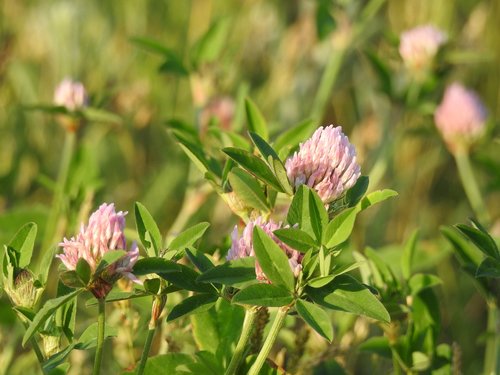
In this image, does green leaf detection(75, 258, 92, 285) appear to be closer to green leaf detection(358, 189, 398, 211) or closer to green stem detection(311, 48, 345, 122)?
green leaf detection(358, 189, 398, 211)

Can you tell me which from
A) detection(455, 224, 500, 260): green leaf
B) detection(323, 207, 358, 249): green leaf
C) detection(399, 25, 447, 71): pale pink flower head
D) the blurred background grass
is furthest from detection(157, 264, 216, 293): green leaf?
detection(399, 25, 447, 71): pale pink flower head

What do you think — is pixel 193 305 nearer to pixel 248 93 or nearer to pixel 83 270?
pixel 83 270

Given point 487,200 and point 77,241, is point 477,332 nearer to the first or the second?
point 487,200

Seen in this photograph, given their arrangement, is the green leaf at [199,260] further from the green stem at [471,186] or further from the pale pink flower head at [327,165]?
the green stem at [471,186]

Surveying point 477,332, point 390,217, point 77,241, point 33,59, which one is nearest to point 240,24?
point 33,59

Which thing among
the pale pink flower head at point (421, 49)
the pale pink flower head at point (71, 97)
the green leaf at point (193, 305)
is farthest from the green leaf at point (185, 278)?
the pale pink flower head at point (421, 49)

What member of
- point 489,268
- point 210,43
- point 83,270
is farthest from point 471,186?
point 83,270

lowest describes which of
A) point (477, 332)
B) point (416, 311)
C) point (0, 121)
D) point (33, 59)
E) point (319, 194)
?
point (477, 332)
